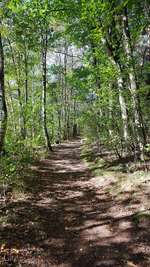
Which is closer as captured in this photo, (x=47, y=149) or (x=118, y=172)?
(x=118, y=172)

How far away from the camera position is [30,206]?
A: 9.24m

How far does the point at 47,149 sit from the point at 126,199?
50.0 ft

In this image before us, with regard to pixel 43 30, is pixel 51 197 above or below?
below

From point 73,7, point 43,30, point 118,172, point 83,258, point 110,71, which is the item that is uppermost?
point 43,30

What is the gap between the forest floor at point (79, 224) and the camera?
20.1ft

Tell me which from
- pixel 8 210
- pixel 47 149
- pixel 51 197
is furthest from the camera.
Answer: pixel 47 149

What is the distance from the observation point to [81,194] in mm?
10977

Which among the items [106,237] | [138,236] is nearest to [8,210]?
[106,237]

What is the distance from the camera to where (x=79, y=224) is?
8.13m

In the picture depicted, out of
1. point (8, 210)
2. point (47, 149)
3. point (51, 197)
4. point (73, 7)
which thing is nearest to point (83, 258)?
point (8, 210)

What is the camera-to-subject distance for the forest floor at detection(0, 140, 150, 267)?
241 inches

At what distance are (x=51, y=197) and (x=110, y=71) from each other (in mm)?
6072

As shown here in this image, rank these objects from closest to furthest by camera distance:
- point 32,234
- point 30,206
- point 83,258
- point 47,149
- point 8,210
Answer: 1. point 83,258
2. point 32,234
3. point 8,210
4. point 30,206
5. point 47,149

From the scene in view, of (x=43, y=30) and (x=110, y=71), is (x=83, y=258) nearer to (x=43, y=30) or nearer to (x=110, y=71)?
(x=110, y=71)
